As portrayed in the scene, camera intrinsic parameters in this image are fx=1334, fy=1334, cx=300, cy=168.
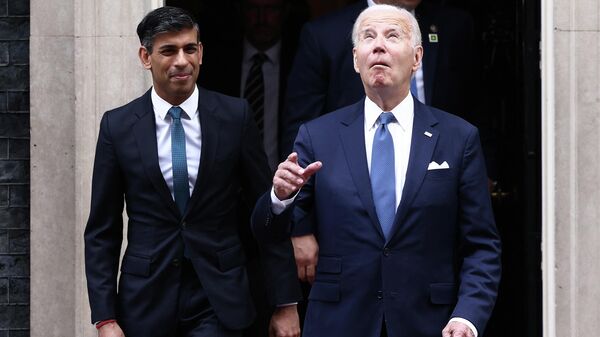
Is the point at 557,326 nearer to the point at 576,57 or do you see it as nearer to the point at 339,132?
the point at 576,57

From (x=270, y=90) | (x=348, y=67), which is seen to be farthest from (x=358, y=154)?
(x=270, y=90)

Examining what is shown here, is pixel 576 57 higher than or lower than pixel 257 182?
higher

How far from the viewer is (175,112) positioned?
578cm

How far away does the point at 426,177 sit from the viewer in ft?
17.5

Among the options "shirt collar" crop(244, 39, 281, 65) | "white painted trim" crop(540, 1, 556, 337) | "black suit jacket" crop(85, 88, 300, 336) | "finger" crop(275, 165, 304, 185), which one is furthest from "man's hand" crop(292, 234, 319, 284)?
"shirt collar" crop(244, 39, 281, 65)

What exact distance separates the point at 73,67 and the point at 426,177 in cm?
262

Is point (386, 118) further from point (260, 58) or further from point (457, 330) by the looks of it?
point (260, 58)

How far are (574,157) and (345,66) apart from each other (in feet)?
4.16

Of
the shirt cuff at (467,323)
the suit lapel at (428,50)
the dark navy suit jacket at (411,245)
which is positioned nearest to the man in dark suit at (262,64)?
the suit lapel at (428,50)

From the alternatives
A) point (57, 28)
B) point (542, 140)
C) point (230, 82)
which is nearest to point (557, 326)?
point (542, 140)

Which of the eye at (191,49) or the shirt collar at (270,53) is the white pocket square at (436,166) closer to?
the eye at (191,49)

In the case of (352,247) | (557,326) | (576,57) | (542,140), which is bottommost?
(557,326)

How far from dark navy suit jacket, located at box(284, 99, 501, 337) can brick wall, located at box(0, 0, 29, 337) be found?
250 centimetres

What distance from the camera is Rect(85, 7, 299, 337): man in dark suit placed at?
5.66 metres
